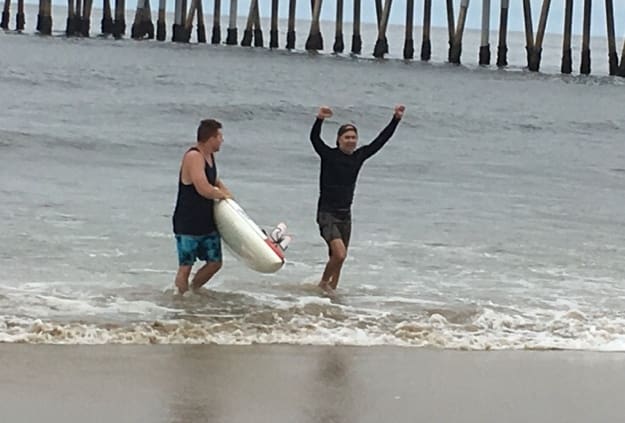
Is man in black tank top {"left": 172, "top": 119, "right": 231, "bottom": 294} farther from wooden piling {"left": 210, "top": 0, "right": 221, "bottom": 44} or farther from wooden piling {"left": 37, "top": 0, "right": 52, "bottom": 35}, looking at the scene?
wooden piling {"left": 37, "top": 0, "right": 52, "bottom": 35}

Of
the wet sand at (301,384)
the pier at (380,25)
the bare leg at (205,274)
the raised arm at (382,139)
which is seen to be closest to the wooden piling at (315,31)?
the pier at (380,25)

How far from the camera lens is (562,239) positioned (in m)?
11.2

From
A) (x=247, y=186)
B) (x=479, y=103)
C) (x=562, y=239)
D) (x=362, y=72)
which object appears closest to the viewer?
(x=562, y=239)

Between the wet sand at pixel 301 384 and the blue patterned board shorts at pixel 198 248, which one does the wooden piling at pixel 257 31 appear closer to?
the blue patterned board shorts at pixel 198 248

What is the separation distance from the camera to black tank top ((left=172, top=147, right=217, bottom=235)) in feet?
23.7

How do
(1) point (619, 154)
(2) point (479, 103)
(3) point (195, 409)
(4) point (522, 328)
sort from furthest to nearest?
1. (2) point (479, 103)
2. (1) point (619, 154)
3. (4) point (522, 328)
4. (3) point (195, 409)

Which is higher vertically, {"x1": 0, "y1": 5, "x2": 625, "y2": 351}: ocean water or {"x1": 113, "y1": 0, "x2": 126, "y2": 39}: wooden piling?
{"x1": 113, "y1": 0, "x2": 126, "y2": 39}: wooden piling

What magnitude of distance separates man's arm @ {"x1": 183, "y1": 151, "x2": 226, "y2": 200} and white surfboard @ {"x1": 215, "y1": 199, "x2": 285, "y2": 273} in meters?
0.13

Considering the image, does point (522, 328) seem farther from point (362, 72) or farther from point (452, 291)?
point (362, 72)

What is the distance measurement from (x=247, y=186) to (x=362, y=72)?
81.3 ft

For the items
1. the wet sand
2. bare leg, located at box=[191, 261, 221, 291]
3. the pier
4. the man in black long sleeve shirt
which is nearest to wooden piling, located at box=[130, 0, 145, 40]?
the pier

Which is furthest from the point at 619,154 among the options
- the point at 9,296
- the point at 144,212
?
the point at 9,296

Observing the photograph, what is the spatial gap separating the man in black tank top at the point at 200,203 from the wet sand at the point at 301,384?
4.09 feet

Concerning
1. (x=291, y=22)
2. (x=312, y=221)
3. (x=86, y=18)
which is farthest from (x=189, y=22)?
(x=312, y=221)
